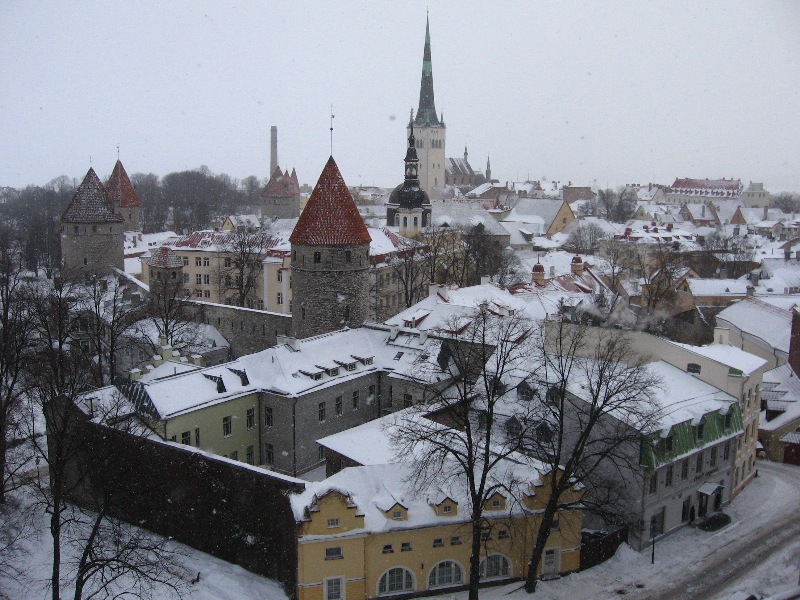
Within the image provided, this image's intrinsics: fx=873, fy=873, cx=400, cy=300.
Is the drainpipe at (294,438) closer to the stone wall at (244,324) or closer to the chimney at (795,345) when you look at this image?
the stone wall at (244,324)

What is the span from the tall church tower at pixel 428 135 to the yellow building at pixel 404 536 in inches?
2927

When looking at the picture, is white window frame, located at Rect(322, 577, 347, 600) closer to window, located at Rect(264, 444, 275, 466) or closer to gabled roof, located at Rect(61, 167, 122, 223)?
window, located at Rect(264, 444, 275, 466)

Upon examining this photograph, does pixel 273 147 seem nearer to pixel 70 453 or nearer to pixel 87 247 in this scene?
pixel 87 247

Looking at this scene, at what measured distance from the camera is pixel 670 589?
21625 millimetres

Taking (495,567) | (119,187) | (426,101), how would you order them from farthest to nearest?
(426,101) → (119,187) → (495,567)

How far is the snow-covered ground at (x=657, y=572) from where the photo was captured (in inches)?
806

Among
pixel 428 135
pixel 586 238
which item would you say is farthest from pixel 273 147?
pixel 586 238

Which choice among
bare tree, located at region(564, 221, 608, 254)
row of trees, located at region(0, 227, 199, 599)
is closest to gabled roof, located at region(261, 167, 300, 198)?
bare tree, located at region(564, 221, 608, 254)

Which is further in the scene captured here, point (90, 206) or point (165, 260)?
point (90, 206)

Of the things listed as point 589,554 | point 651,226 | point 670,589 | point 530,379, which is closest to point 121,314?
point 530,379

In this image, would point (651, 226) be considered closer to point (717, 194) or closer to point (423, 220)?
point (423, 220)

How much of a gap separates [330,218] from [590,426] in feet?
48.3

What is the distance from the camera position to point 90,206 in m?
46.4

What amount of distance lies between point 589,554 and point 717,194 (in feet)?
384
